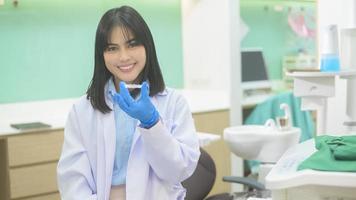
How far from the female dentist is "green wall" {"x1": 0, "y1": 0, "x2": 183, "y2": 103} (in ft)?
5.40

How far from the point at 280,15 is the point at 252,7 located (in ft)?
1.27

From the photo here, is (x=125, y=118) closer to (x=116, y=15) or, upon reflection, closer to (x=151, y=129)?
(x=151, y=129)

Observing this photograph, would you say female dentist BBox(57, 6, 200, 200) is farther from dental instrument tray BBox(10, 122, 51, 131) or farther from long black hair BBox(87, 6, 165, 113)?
dental instrument tray BBox(10, 122, 51, 131)

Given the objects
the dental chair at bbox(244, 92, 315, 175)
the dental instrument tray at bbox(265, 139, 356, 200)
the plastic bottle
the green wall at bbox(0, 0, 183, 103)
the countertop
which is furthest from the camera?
the dental chair at bbox(244, 92, 315, 175)

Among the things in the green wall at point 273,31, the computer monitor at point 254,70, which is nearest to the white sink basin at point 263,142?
the computer monitor at point 254,70

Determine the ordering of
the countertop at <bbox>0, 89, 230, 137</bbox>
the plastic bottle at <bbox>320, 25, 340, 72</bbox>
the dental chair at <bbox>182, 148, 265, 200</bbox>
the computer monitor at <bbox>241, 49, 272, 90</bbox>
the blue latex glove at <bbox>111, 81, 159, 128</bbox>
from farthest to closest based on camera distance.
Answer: the computer monitor at <bbox>241, 49, 272, 90</bbox>, the countertop at <bbox>0, 89, 230, 137</bbox>, the dental chair at <bbox>182, 148, 265, 200</bbox>, the plastic bottle at <bbox>320, 25, 340, 72</bbox>, the blue latex glove at <bbox>111, 81, 159, 128</bbox>

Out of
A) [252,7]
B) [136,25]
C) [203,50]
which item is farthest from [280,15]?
[136,25]

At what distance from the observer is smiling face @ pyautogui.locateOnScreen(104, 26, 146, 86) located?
1.36 metres

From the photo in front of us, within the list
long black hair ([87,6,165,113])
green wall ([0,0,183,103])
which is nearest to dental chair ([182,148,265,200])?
long black hair ([87,6,165,113])

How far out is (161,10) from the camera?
3465 millimetres

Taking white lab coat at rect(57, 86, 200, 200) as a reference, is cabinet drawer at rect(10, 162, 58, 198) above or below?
below

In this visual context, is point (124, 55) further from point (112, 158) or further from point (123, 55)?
point (112, 158)

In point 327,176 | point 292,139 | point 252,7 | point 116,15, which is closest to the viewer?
point 327,176

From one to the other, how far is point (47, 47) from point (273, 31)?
2118 mm
